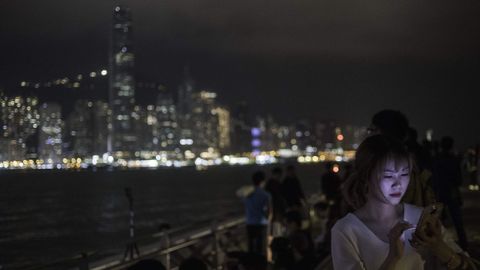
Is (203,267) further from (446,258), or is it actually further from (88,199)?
(88,199)

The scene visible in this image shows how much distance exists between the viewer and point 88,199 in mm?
82062

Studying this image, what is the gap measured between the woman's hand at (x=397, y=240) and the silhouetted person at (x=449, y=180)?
554 cm

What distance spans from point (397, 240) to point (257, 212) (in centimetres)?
734

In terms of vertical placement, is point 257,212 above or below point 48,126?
below

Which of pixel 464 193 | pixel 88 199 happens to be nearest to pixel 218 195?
pixel 88 199

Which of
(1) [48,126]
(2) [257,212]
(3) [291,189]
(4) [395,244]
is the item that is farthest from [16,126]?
(4) [395,244]

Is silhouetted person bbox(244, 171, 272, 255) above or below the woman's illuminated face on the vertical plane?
below

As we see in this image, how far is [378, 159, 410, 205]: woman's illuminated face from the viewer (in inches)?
82.0

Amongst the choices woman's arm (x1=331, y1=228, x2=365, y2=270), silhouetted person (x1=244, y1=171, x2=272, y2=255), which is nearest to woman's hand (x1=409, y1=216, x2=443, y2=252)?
woman's arm (x1=331, y1=228, x2=365, y2=270)

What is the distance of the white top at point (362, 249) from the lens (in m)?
2.05

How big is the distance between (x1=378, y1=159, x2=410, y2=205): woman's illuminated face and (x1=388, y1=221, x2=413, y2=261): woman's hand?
0.11 m

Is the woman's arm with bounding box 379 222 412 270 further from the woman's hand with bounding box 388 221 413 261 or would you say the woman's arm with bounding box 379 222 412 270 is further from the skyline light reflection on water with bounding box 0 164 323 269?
the skyline light reflection on water with bounding box 0 164 323 269

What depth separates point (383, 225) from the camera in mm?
2127

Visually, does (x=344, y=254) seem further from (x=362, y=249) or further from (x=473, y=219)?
(x=473, y=219)
